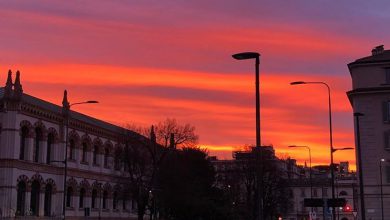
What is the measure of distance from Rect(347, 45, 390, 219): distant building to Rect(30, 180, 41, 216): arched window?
126 feet

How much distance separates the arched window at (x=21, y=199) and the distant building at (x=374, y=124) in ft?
130

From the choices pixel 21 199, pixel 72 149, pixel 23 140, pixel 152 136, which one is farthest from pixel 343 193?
pixel 23 140

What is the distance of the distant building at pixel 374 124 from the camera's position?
231 ft

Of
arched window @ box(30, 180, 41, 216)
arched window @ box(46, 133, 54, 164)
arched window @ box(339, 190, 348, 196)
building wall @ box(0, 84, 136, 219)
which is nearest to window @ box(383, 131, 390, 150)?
building wall @ box(0, 84, 136, 219)

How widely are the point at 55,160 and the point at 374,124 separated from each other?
38.9 metres

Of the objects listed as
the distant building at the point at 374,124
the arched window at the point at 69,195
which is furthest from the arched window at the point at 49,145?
the distant building at the point at 374,124

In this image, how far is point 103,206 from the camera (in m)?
72.7

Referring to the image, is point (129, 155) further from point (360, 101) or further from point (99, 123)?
point (360, 101)

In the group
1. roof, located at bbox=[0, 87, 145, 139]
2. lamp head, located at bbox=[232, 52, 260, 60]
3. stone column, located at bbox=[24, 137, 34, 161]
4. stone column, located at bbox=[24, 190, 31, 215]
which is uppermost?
roof, located at bbox=[0, 87, 145, 139]

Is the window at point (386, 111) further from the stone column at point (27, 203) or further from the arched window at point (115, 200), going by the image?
the stone column at point (27, 203)

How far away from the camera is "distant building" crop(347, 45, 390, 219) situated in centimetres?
7044

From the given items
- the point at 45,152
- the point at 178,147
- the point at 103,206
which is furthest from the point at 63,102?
the point at 178,147

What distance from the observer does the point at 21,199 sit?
2180 inches

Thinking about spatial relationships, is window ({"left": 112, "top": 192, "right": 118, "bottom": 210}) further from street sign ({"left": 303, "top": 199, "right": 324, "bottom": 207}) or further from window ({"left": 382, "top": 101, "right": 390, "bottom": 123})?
street sign ({"left": 303, "top": 199, "right": 324, "bottom": 207})
